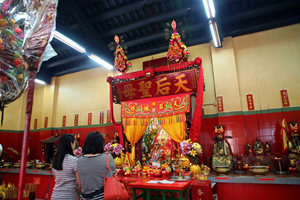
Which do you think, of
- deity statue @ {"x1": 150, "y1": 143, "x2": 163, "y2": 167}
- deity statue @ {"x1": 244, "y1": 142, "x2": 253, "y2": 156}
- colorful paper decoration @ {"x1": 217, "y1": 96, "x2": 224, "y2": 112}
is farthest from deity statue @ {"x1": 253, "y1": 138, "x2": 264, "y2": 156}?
deity statue @ {"x1": 150, "y1": 143, "x2": 163, "y2": 167}

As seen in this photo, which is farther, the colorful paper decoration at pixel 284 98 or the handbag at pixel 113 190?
the colorful paper decoration at pixel 284 98

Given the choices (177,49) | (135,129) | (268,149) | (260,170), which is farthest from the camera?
(135,129)

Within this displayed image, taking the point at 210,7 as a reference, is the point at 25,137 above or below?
below

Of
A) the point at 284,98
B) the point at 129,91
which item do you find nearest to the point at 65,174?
the point at 129,91

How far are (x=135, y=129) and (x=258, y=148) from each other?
10.9 feet

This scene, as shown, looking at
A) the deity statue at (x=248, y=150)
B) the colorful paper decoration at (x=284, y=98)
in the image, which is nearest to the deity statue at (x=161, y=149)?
the deity statue at (x=248, y=150)

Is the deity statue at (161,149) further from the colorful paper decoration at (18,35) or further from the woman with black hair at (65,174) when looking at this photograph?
the colorful paper decoration at (18,35)

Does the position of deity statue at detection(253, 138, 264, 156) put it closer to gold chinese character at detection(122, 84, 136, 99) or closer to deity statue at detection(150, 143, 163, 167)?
deity statue at detection(150, 143, 163, 167)

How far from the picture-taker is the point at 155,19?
6090mm

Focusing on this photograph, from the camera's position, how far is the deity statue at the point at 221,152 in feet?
16.7

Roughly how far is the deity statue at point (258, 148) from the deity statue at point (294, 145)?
599mm

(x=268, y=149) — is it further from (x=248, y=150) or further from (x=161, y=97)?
(x=161, y=97)

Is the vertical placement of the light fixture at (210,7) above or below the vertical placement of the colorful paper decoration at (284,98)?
above

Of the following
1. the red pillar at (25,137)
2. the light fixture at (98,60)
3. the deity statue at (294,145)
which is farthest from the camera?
the light fixture at (98,60)
